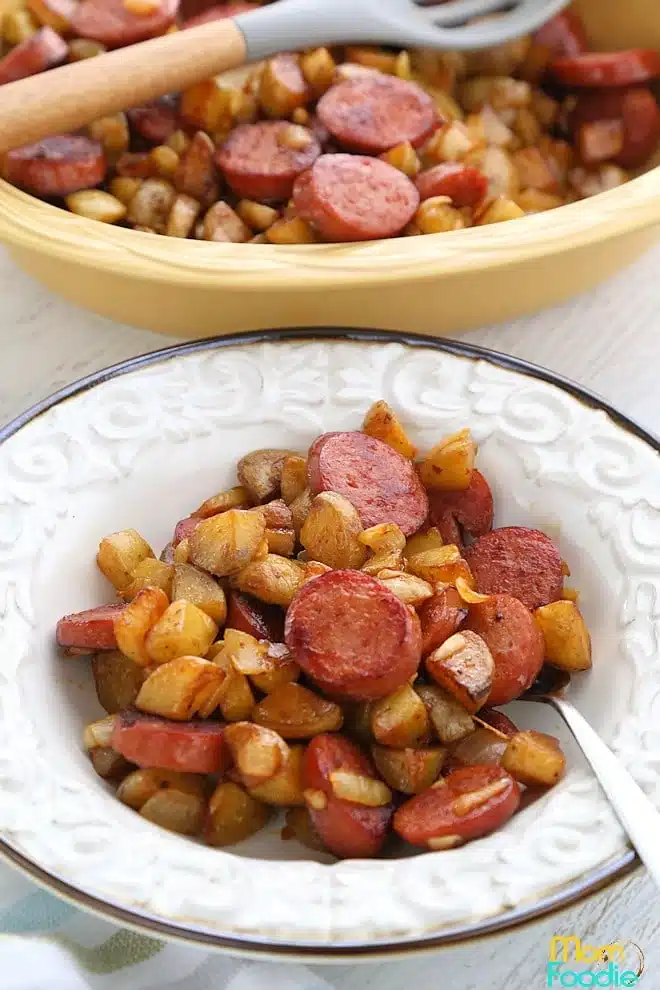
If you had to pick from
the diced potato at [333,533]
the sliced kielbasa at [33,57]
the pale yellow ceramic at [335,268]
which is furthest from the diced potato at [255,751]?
the sliced kielbasa at [33,57]

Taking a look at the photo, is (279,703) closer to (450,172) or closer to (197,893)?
(197,893)

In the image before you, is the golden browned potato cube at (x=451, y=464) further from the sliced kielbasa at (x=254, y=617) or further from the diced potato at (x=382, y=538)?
the sliced kielbasa at (x=254, y=617)

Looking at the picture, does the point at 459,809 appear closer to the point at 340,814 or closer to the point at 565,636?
the point at 340,814

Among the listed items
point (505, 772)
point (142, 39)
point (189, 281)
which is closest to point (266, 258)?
point (189, 281)

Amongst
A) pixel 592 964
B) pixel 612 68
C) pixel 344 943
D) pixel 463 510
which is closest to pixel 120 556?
pixel 463 510

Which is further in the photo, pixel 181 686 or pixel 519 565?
pixel 519 565

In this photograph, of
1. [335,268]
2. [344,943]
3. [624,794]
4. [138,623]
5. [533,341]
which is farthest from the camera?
[533,341]
